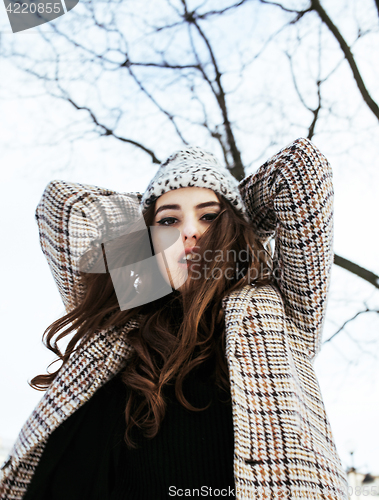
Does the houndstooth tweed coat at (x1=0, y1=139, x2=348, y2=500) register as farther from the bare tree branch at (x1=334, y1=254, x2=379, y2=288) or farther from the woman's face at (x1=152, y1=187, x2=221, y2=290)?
the bare tree branch at (x1=334, y1=254, x2=379, y2=288)

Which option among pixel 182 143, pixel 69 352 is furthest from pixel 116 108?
pixel 69 352

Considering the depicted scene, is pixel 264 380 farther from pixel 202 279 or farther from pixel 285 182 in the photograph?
pixel 285 182

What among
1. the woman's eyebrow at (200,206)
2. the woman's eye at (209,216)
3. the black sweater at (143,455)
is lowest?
the black sweater at (143,455)

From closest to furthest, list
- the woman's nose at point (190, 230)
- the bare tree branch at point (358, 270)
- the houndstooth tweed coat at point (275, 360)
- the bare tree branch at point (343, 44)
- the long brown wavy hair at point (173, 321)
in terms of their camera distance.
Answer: the houndstooth tweed coat at point (275, 360), the long brown wavy hair at point (173, 321), the woman's nose at point (190, 230), the bare tree branch at point (343, 44), the bare tree branch at point (358, 270)

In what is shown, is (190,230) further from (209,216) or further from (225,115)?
(225,115)

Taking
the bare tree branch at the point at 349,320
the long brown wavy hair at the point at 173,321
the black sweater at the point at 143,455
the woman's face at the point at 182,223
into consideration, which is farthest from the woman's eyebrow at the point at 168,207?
the bare tree branch at the point at 349,320

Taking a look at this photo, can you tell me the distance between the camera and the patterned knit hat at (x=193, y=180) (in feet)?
4.27

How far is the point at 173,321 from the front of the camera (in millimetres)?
1329

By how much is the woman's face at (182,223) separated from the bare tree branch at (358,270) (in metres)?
1.23

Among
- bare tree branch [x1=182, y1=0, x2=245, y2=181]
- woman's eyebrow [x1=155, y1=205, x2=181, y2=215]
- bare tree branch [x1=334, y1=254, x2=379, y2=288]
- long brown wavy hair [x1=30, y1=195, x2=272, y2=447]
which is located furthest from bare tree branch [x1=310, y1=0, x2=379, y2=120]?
woman's eyebrow [x1=155, y1=205, x2=181, y2=215]

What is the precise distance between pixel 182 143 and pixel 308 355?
1.71 metres

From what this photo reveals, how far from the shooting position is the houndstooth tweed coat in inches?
32.9

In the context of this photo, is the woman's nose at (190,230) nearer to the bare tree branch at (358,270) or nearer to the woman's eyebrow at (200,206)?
the woman's eyebrow at (200,206)

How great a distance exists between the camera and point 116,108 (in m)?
2.29
